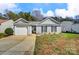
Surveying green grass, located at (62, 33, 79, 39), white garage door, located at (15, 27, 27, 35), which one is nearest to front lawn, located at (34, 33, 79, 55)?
green grass, located at (62, 33, 79, 39)

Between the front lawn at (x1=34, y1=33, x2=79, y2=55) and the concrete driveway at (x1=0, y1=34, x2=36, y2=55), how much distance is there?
0.23 ft

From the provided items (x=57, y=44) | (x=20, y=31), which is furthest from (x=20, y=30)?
(x=57, y=44)

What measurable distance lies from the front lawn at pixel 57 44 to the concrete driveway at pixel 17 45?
0.07m

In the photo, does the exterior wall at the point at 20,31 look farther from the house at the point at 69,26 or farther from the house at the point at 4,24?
the house at the point at 69,26

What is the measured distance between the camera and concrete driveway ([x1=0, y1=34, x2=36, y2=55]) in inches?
469

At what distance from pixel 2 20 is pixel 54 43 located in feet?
2.13

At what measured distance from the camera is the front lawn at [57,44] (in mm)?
11930

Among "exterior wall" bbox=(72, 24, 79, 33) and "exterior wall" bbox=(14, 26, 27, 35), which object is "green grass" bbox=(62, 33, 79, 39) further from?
"exterior wall" bbox=(14, 26, 27, 35)

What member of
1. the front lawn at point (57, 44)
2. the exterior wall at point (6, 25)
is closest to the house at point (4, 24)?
the exterior wall at point (6, 25)

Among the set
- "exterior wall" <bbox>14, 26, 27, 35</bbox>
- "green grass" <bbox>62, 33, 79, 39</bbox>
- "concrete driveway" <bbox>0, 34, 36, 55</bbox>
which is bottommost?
"concrete driveway" <bbox>0, 34, 36, 55</bbox>

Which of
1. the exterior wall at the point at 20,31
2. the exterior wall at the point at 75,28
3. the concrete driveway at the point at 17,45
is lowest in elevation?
the concrete driveway at the point at 17,45

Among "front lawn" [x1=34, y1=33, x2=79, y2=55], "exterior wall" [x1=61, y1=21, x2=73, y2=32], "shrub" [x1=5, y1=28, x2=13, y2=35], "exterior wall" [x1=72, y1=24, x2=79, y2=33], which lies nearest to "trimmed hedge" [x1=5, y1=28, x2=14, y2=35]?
"shrub" [x1=5, y1=28, x2=13, y2=35]

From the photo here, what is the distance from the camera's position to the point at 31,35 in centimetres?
1198

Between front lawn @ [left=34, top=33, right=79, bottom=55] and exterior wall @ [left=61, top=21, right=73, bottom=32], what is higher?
exterior wall @ [left=61, top=21, right=73, bottom=32]
